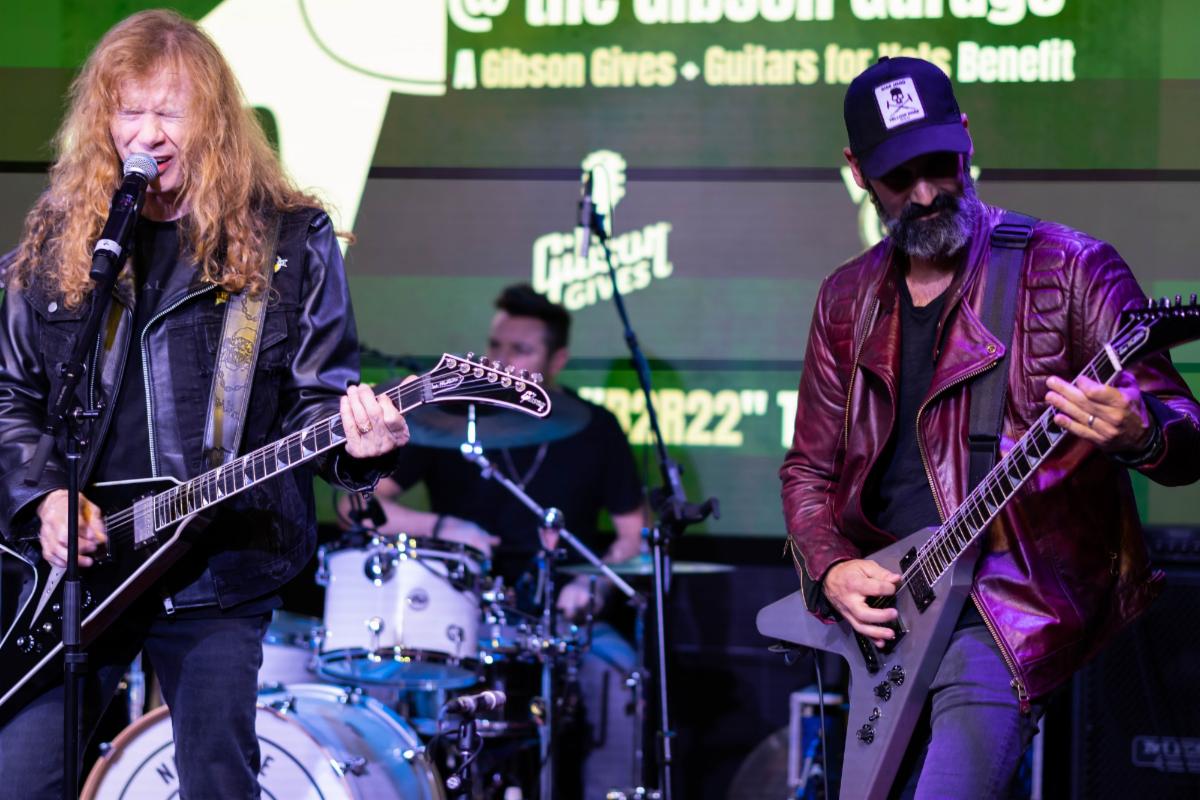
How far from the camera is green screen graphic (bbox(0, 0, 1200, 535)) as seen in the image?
584 centimetres

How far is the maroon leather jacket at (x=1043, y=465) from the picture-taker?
2.94 metres

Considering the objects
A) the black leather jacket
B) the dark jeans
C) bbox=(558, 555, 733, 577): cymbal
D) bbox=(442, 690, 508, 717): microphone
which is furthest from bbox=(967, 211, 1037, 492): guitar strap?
bbox=(558, 555, 733, 577): cymbal

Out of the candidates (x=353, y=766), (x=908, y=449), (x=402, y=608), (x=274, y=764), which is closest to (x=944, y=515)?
(x=908, y=449)

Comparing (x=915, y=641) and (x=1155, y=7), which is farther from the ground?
(x=1155, y=7)

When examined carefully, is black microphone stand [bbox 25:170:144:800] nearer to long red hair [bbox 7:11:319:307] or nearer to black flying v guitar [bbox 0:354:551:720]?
black flying v guitar [bbox 0:354:551:720]

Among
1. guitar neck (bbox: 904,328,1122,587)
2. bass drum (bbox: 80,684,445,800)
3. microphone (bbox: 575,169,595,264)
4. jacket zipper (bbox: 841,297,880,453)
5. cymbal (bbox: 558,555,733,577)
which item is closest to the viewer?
guitar neck (bbox: 904,328,1122,587)

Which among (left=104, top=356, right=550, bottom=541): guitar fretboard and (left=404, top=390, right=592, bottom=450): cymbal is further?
(left=404, top=390, right=592, bottom=450): cymbal

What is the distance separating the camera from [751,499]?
→ 608 centimetres

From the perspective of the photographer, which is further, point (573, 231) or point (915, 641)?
point (573, 231)

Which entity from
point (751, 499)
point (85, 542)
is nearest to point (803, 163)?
point (751, 499)

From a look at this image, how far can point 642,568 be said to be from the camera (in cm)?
588

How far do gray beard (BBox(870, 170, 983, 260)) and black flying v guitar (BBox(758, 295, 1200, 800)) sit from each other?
20.4 inches

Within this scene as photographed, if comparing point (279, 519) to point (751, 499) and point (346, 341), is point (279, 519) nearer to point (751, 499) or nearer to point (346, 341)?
point (346, 341)

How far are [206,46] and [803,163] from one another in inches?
124
